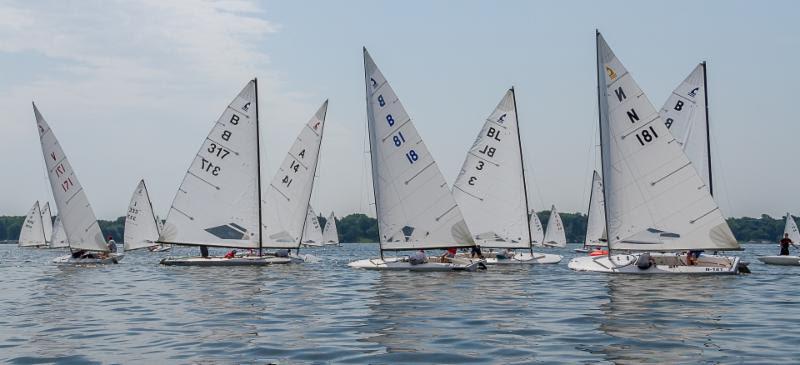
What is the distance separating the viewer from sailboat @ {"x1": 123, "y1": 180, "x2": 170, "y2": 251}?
75688 mm

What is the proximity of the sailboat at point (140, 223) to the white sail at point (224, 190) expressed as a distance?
34876mm

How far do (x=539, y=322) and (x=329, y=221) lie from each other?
11023cm

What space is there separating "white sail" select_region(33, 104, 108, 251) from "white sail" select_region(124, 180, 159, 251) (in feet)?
93.6

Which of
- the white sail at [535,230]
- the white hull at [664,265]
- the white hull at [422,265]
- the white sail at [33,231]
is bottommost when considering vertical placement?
the white hull at [664,265]

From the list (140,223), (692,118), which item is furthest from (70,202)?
(692,118)

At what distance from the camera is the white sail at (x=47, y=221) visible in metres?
113

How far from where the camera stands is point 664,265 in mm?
31766

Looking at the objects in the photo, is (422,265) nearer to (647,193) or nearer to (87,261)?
(647,193)

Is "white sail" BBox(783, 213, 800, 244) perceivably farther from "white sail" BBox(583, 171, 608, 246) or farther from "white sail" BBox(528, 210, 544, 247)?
"white sail" BBox(583, 171, 608, 246)

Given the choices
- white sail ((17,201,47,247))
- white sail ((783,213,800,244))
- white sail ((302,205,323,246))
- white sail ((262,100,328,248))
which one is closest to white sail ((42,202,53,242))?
white sail ((17,201,47,247))

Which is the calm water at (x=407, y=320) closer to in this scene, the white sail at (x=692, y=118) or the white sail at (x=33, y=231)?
the white sail at (x=692, y=118)

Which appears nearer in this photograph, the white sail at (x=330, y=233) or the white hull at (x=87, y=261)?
the white hull at (x=87, y=261)

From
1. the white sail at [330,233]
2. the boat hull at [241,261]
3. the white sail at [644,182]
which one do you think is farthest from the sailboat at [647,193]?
the white sail at [330,233]

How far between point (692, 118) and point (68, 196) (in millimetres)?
33146
